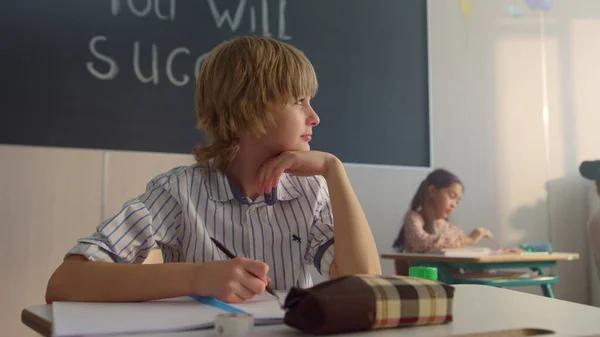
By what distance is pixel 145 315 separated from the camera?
0.78 meters

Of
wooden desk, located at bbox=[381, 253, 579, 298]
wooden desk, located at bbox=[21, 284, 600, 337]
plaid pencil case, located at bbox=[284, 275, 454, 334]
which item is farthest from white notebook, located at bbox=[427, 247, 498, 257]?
plaid pencil case, located at bbox=[284, 275, 454, 334]

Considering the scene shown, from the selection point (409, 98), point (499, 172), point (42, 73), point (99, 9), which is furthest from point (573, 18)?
point (42, 73)

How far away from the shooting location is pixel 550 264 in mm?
3002

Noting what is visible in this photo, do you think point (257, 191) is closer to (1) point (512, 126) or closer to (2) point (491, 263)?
(2) point (491, 263)

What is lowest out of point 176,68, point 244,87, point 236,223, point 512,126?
point 236,223

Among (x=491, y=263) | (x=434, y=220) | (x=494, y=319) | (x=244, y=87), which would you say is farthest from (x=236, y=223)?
(x=434, y=220)

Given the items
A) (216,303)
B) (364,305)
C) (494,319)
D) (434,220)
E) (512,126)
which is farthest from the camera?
(512,126)

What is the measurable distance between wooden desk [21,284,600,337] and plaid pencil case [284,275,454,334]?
0.01 metres

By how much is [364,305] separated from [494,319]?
0.21 m

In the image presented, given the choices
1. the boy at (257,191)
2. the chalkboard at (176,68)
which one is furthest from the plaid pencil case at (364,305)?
the chalkboard at (176,68)

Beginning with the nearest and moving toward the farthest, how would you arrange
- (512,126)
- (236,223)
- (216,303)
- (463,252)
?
1. (216,303)
2. (236,223)
3. (463,252)
4. (512,126)

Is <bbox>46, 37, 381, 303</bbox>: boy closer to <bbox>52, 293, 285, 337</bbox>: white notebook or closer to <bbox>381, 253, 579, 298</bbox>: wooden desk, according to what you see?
<bbox>52, 293, 285, 337</bbox>: white notebook

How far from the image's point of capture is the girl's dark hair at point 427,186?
3.47m

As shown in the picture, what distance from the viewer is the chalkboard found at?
2729 mm
